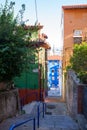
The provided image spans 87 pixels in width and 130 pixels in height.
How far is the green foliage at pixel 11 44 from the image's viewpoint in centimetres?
1055

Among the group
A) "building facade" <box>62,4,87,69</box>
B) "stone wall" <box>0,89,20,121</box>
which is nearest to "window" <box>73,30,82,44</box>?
"building facade" <box>62,4,87,69</box>

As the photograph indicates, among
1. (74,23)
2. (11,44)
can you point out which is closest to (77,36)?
(74,23)

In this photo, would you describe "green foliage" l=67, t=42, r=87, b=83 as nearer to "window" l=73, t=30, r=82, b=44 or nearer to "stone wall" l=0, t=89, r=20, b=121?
"stone wall" l=0, t=89, r=20, b=121

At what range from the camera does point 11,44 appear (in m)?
10.6

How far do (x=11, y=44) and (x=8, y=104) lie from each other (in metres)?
2.91

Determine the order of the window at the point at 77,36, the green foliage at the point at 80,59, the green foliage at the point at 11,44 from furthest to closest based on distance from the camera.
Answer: the window at the point at 77,36 → the green foliage at the point at 80,59 → the green foliage at the point at 11,44

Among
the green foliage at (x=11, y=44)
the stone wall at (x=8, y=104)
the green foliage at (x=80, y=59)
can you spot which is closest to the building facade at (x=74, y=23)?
the green foliage at (x=80, y=59)

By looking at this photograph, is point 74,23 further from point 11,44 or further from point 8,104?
point 11,44

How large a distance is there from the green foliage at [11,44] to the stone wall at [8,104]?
0.84 m

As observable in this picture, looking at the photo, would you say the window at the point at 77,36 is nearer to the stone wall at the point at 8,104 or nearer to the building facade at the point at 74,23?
the building facade at the point at 74,23

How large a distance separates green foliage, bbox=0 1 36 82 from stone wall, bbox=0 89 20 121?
844mm

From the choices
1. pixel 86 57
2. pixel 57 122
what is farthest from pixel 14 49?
pixel 86 57

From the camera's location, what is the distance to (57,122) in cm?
1144

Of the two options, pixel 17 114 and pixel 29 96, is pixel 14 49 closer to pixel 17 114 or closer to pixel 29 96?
pixel 17 114
